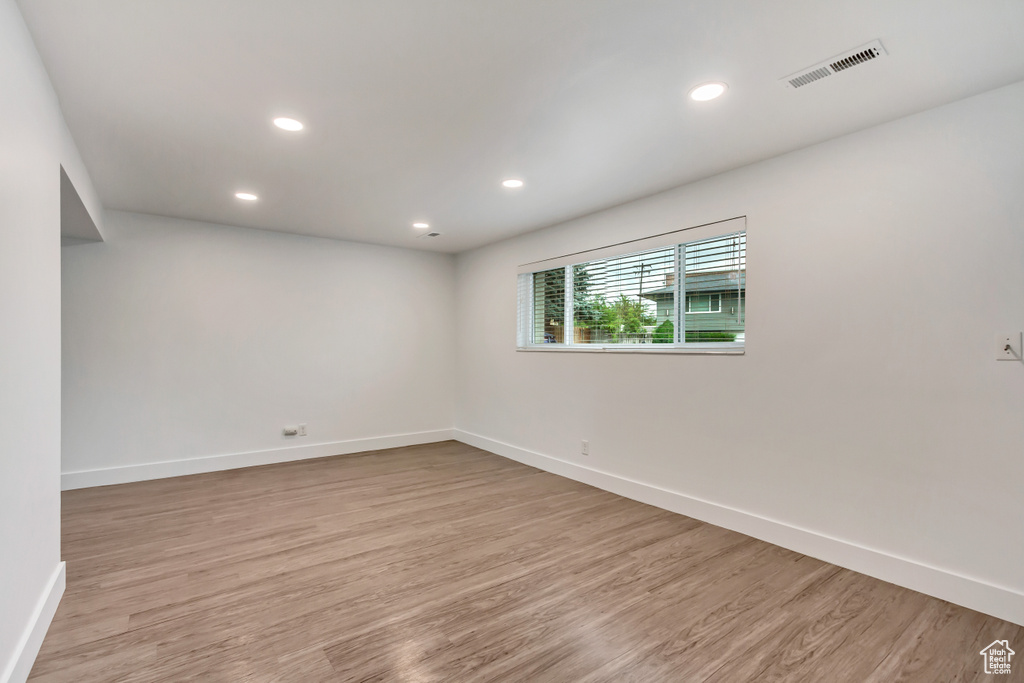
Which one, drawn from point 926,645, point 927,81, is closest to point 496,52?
point 927,81

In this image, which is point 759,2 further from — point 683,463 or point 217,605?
point 217,605

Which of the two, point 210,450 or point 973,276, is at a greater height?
point 973,276

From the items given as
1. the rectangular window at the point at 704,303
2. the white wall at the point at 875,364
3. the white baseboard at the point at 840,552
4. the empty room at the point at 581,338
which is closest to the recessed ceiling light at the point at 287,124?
the empty room at the point at 581,338

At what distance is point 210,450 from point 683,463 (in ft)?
14.7

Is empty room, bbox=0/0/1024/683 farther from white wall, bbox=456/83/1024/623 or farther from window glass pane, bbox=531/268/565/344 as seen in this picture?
window glass pane, bbox=531/268/565/344

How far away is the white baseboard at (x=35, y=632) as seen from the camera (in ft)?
5.42

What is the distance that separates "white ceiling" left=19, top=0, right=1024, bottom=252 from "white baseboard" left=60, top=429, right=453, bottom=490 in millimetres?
2597

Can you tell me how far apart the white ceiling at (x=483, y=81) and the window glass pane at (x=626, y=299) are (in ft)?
2.38

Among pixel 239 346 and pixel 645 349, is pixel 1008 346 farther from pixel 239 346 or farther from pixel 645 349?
pixel 239 346

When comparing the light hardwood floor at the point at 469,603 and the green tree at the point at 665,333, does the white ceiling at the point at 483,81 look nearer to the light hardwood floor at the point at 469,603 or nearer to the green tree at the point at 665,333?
the green tree at the point at 665,333

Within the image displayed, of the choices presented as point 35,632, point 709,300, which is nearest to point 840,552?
point 709,300

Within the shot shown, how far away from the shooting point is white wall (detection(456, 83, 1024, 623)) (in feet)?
7.46

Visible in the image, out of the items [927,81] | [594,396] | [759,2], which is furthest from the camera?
[594,396]

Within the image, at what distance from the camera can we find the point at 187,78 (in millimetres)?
2211
